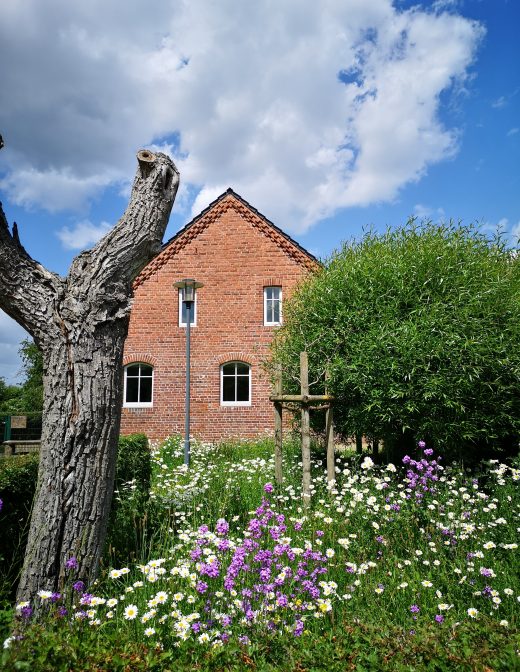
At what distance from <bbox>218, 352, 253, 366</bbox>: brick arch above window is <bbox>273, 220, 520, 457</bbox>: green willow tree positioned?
7356 millimetres

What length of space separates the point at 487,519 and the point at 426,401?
2398mm

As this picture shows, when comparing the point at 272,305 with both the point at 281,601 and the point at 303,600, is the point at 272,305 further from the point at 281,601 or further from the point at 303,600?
the point at 281,601

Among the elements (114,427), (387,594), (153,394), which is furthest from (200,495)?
(153,394)

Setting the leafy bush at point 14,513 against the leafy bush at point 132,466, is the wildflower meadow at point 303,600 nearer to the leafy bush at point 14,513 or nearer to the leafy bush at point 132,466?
the leafy bush at point 14,513

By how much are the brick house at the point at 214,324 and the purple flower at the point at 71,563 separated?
40.0 feet

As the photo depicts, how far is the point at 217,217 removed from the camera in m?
17.6

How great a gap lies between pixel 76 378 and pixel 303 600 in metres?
2.61

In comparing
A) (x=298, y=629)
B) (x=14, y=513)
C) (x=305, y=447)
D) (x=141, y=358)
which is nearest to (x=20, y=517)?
(x=14, y=513)

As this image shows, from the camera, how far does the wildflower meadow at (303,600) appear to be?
2.95 meters

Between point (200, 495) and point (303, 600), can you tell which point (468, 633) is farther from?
point (200, 495)

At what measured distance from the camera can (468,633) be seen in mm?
3309

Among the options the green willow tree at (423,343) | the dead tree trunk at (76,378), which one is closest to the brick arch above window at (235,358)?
the green willow tree at (423,343)

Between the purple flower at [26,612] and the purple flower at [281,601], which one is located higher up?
the purple flower at [281,601]

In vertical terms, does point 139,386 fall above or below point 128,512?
above
